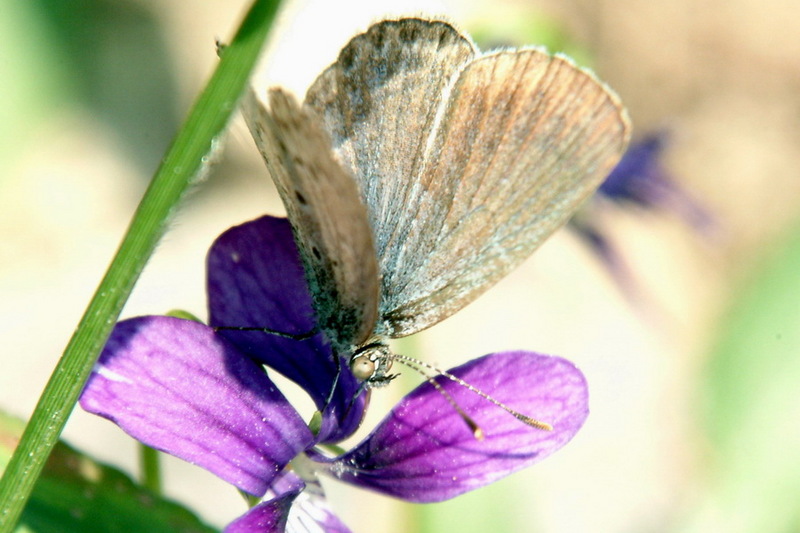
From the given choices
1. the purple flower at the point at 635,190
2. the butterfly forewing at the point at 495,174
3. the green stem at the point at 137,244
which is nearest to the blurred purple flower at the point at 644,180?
the purple flower at the point at 635,190

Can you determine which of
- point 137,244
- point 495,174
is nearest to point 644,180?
point 495,174

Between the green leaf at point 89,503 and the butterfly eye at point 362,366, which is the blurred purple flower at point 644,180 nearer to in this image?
the butterfly eye at point 362,366

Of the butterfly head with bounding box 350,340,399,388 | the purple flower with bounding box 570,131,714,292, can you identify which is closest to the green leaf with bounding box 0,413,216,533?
the butterfly head with bounding box 350,340,399,388

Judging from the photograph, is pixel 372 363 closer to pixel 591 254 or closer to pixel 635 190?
pixel 635 190

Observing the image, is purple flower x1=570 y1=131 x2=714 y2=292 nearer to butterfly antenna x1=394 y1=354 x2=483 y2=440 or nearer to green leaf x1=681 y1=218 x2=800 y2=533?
green leaf x1=681 y1=218 x2=800 y2=533

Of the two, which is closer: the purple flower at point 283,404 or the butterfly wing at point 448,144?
the purple flower at point 283,404

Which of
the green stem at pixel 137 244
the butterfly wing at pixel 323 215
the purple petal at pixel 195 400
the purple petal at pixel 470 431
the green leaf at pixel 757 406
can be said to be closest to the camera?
the green stem at pixel 137 244
